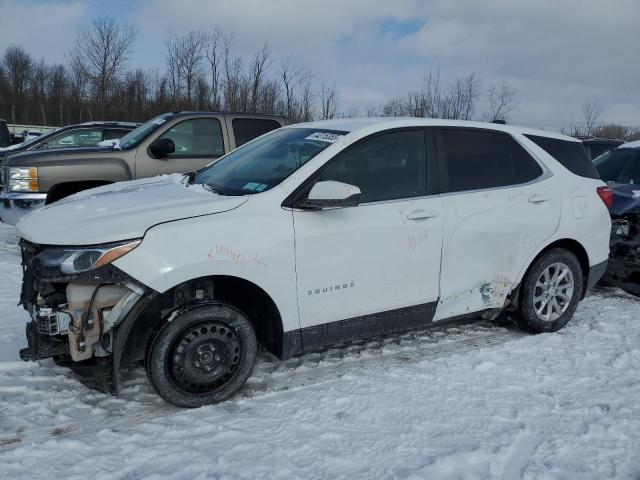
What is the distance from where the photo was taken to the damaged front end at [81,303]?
9.99 ft

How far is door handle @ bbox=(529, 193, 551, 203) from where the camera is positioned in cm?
452

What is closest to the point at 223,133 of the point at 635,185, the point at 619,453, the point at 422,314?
the point at 422,314

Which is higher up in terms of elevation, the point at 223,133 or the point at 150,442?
the point at 223,133

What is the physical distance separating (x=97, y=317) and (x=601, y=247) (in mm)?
4250

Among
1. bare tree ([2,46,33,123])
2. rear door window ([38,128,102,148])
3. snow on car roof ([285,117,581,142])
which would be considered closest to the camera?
snow on car roof ([285,117,581,142])

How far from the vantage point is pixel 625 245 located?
5785 millimetres

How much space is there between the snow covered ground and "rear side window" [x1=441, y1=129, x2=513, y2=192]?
4.40ft

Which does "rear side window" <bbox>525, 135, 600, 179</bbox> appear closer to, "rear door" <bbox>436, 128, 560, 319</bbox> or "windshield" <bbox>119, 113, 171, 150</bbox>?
"rear door" <bbox>436, 128, 560, 319</bbox>

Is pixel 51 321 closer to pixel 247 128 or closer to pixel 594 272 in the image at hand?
pixel 594 272

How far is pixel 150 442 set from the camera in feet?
9.95

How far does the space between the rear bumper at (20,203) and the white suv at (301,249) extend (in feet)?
10.0

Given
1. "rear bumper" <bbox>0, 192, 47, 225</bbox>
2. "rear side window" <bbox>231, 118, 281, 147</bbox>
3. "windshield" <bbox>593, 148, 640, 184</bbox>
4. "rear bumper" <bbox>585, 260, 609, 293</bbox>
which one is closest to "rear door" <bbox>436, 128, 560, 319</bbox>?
"rear bumper" <bbox>585, 260, 609, 293</bbox>

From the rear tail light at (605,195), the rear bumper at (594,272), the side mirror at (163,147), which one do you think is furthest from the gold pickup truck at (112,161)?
the rear bumper at (594,272)

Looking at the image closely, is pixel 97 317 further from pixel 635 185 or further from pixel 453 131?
pixel 635 185
